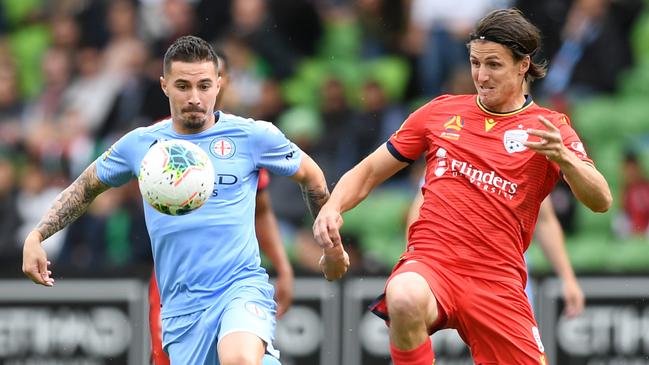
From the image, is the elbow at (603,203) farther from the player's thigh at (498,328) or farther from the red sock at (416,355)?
the red sock at (416,355)

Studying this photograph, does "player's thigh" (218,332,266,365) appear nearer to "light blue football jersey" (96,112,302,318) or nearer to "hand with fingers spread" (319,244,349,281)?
"light blue football jersey" (96,112,302,318)

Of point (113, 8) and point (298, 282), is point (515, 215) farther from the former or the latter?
point (113, 8)

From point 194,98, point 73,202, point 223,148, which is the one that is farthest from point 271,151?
point 73,202

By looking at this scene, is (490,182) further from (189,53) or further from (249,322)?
(189,53)

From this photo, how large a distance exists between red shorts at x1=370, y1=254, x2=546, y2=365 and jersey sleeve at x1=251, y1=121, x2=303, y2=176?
3.10 feet

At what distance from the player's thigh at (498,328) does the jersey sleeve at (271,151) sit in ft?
4.35

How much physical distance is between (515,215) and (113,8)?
30.2 feet

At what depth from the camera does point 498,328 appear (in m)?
7.13

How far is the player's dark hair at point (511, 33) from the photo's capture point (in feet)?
23.6

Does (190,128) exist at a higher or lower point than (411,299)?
higher

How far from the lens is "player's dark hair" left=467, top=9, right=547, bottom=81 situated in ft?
23.6

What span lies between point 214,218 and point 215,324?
591mm

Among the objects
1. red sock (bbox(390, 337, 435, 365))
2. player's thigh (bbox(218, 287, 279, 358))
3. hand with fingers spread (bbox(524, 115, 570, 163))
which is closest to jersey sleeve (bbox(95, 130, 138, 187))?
player's thigh (bbox(218, 287, 279, 358))

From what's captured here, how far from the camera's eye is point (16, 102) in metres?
15.3
